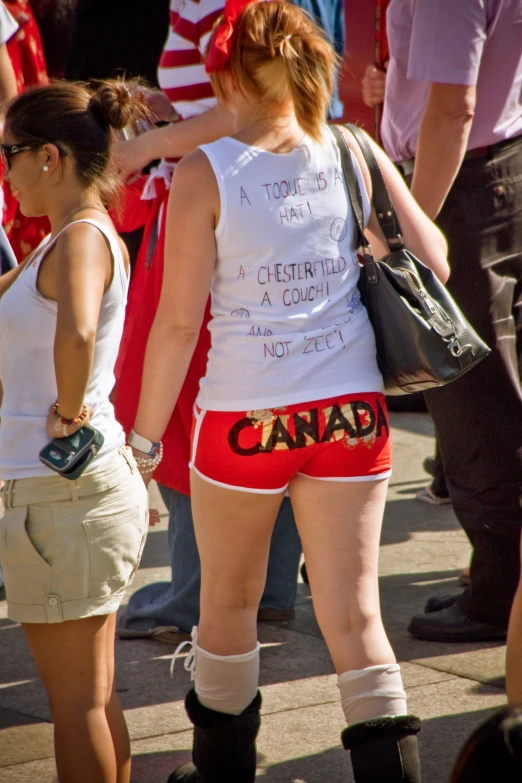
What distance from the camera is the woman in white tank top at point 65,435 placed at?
7.88 feet

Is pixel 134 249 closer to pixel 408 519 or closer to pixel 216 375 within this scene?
pixel 408 519

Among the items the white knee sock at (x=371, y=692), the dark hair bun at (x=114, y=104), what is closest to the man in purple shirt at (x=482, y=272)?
the dark hair bun at (x=114, y=104)

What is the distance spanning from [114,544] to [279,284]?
681 millimetres

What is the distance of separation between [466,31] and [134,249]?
87.8 inches

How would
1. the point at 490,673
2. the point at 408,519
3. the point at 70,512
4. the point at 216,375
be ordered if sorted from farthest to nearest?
1. the point at 408,519
2. the point at 490,673
3. the point at 216,375
4. the point at 70,512

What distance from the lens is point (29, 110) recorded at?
2.56m

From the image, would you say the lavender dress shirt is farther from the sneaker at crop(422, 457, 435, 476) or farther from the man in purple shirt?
the sneaker at crop(422, 457, 435, 476)

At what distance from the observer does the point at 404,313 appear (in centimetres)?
261

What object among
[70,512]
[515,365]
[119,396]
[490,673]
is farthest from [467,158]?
[70,512]

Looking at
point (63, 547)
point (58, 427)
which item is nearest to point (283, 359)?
point (58, 427)

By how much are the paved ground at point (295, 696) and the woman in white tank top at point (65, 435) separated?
60 centimetres

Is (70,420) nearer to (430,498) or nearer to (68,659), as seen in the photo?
(68,659)

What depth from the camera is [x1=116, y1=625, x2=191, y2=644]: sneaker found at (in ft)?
12.6

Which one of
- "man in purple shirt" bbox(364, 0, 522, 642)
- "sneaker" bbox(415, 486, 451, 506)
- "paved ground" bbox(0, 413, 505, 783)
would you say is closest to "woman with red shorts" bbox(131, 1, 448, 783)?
"paved ground" bbox(0, 413, 505, 783)
